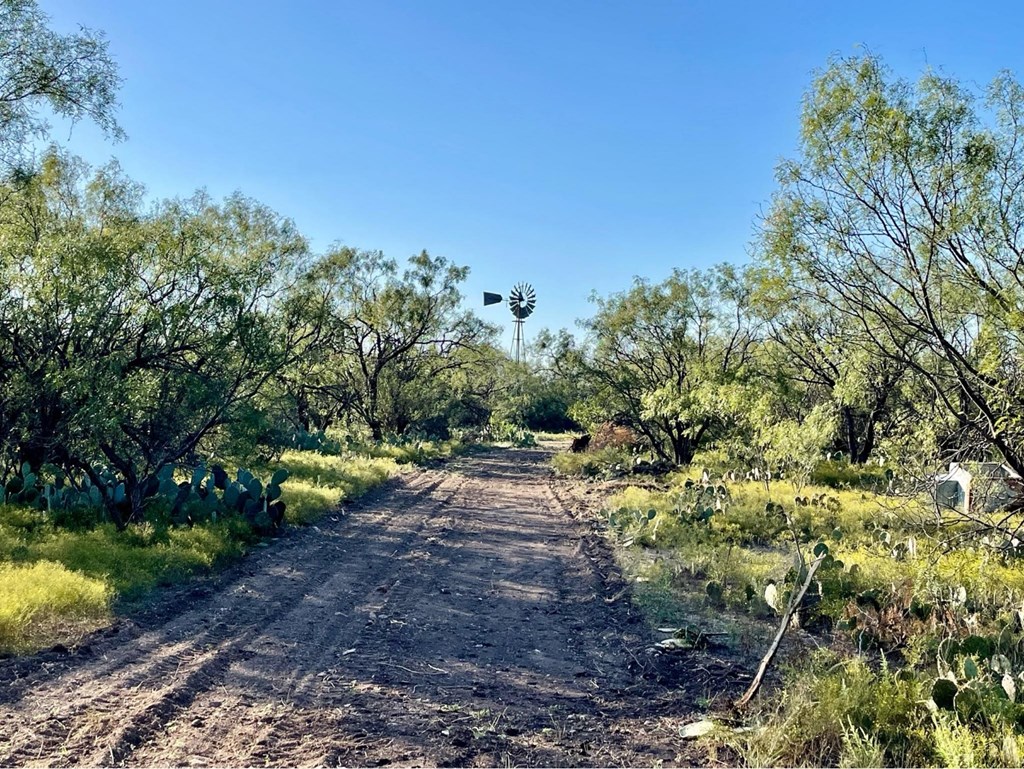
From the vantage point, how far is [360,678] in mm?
5391

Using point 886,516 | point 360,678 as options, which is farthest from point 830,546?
point 360,678

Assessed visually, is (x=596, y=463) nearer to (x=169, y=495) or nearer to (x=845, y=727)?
(x=169, y=495)

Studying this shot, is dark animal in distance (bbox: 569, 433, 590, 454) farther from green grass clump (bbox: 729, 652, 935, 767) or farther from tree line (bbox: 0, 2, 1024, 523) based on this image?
green grass clump (bbox: 729, 652, 935, 767)

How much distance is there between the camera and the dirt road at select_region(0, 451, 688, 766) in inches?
168

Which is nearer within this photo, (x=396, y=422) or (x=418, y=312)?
(x=418, y=312)

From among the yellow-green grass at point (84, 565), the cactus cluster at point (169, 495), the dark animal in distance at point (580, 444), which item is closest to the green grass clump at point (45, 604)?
the yellow-green grass at point (84, 565)

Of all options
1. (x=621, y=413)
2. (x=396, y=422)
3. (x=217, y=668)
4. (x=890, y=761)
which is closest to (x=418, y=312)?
(x=396, y=422)

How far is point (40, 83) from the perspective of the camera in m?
9.44

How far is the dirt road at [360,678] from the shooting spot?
4270mm

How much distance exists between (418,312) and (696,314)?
39.6 ft

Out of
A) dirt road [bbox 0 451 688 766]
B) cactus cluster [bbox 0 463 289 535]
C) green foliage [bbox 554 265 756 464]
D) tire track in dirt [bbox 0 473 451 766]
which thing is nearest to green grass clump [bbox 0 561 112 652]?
dirt road [bbox 0 451 688 766]

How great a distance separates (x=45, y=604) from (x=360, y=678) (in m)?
3.08

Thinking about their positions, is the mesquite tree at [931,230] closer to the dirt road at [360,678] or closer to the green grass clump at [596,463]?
the dirt road at [360,678]

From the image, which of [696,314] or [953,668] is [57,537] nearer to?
[953,668]
